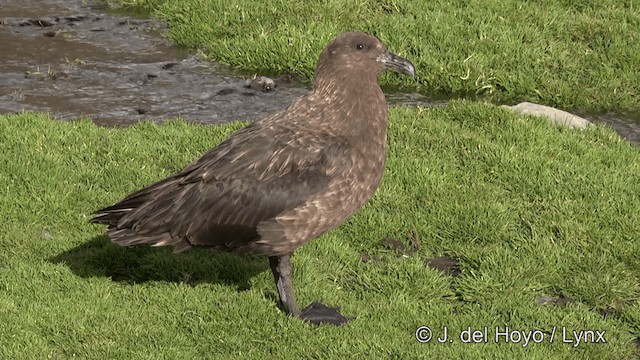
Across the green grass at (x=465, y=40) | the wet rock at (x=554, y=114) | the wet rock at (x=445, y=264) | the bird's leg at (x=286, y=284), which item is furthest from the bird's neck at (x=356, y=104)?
the green grass at (x=465, y=40)

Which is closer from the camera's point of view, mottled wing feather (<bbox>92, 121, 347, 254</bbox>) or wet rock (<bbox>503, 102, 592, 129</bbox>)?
mottled wing feather (<bbox>92, 121, 347, 254</bbox>)

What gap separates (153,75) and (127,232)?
205 inches

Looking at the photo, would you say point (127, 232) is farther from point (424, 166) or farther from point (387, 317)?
point (424, 166)

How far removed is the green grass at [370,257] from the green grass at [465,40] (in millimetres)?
1489

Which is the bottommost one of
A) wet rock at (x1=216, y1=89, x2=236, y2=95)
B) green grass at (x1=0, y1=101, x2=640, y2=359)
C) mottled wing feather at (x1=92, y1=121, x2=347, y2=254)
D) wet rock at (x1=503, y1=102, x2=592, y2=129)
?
wet rock at (x1=216, y1=89, x2=236, y2=95)

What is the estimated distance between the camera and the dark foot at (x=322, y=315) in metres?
6.96

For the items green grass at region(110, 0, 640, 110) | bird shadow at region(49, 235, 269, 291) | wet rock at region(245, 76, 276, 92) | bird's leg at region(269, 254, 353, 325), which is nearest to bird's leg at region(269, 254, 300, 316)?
bird's leg at region(269, 254, 353, 325)

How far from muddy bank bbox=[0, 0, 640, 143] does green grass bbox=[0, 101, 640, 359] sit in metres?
0.90

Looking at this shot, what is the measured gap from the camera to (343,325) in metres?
6.97

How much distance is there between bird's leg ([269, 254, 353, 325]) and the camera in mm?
6996

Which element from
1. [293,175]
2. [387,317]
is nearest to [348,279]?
[387,317]

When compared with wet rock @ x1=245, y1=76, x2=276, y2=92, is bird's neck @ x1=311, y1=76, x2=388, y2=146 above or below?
above

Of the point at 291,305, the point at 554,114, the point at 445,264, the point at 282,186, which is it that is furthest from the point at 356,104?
the point at 554,114

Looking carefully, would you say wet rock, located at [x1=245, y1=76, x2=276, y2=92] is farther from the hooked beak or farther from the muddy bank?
the hooked beak
